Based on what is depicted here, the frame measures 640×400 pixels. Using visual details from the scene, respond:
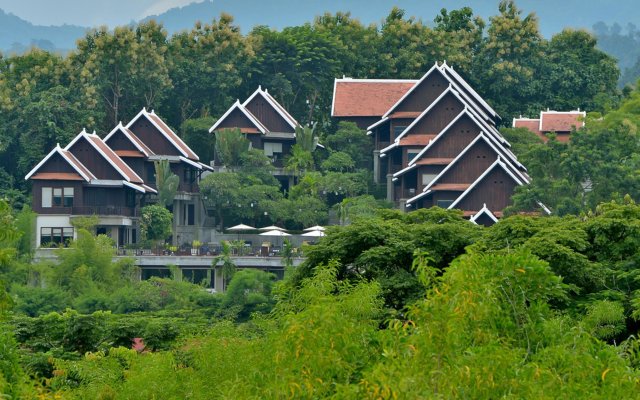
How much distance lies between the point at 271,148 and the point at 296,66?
5794 mm

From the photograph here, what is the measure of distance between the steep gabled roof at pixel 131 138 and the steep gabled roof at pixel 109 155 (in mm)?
1355

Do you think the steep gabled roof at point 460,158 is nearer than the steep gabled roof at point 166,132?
Yes

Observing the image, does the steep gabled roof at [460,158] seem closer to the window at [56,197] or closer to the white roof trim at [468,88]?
the white roof trim at [468,88]

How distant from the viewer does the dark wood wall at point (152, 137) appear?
71.7 metres

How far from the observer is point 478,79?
7950cm

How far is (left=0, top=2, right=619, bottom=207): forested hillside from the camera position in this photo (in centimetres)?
7588

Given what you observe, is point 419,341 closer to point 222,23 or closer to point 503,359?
point 503,359

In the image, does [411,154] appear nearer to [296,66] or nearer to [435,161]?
Answer: [435,161]

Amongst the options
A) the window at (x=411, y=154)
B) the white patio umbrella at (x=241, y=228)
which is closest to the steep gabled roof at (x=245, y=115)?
the window at (x=411, y=154)

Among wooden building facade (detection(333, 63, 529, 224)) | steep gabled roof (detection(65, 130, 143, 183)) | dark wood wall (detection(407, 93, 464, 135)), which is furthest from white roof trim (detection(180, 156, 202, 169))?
dark wood wall (detection(407, 93, 464, 135))

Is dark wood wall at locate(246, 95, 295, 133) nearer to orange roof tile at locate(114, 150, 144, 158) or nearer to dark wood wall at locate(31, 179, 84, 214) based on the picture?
orange roof tile at locate(114, 150, 144, 158)

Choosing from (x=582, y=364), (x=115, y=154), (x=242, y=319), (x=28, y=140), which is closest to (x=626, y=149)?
(x=242, y=319)

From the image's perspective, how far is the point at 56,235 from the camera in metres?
65.8

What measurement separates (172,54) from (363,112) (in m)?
9.55
